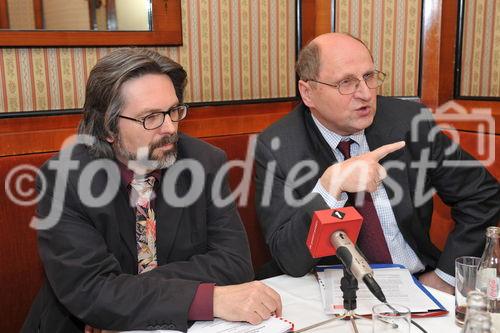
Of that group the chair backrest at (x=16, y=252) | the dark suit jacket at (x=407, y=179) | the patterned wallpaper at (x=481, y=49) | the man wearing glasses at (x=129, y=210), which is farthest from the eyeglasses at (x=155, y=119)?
the patterned wallpaper at (x=481, y=49)

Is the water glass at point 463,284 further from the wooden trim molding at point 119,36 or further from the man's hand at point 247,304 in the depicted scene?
the wooden trim molding at point 119,36

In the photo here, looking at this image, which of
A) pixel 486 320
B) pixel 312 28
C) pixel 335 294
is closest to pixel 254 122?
pixel 312 28

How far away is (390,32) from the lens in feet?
9.51

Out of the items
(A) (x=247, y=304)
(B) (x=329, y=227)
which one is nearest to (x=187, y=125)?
(A) (x=247, y=304)

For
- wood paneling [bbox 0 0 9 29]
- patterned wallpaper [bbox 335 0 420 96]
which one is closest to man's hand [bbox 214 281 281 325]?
wood paneling [bbox 0 0 9 29]

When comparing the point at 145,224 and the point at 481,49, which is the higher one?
the point at 481,49

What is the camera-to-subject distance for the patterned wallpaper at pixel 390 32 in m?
2.86

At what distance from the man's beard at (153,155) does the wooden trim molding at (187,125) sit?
0.67 m

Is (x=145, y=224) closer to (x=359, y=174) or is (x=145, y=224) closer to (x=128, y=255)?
(x=128, y=255)

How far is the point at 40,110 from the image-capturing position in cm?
243

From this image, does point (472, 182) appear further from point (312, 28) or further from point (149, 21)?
point (149, 21)

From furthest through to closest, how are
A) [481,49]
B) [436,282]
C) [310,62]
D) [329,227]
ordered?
[481,49] < [310,62] < [436,282] < [329,227]

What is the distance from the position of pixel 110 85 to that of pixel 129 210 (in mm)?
406

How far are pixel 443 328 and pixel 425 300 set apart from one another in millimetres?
124
